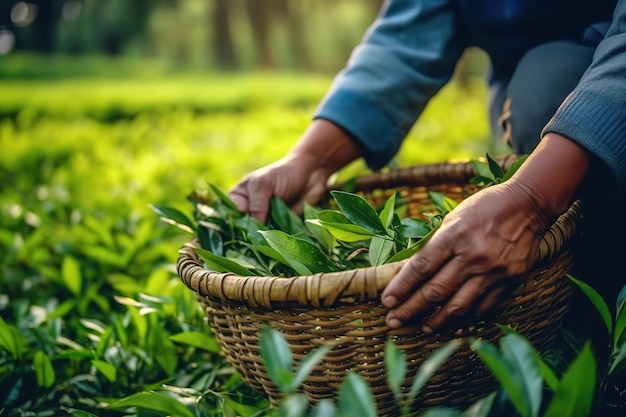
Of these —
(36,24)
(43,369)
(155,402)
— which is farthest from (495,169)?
(36,24)

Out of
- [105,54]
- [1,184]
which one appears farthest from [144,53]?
[1,184]

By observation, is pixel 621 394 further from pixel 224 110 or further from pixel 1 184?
pixel 224 110

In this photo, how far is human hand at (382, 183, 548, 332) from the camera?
77cm

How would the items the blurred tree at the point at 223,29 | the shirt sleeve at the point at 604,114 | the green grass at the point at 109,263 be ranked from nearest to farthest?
the shirt sleeve at the point at 604,114, the green grass at the point at 109,263, the blurred tree at the point at 223,29

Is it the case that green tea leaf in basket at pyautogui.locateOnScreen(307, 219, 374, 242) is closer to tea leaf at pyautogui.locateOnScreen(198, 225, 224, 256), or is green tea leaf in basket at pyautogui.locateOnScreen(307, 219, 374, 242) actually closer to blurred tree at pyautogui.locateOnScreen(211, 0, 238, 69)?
tea leaf at pyautogui.locateOnScreen(198, 225, 224, 256)

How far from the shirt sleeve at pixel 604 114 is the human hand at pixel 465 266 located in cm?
18

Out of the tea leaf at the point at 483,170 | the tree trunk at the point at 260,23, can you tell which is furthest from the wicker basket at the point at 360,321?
the tree trunk at the point at 260,23

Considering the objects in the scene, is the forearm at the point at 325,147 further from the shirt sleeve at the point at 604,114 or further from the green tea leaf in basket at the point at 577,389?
the green tea leaf in basket at the point at 577,389

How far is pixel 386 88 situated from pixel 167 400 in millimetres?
931

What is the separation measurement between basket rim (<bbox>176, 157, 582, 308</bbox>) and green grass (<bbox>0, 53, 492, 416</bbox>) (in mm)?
169

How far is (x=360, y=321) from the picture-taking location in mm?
848

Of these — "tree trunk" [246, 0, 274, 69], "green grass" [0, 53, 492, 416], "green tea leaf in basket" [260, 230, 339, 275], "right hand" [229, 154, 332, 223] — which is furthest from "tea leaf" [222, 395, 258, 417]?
"tree trunk" [246, 0, 274, 69]

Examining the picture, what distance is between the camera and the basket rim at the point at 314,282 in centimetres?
78

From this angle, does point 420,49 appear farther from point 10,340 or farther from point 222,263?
point 10,340
